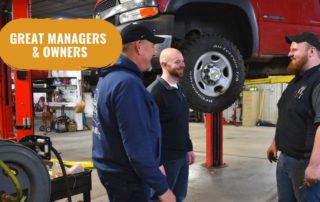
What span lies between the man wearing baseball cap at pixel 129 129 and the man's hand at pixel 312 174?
90cm

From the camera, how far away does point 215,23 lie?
3199 mm

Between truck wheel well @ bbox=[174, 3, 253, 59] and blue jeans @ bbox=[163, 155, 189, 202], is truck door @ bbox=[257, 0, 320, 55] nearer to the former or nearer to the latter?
truck wheel well @ bbox=[174, 3, 253, 59]

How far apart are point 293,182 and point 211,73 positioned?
1.14 metres

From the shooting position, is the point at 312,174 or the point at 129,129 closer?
the point at 129,129

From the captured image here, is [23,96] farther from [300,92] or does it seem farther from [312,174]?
[312,174]

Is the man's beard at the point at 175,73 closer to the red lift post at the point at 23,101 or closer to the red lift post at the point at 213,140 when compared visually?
the red lift post at the point at 23,101

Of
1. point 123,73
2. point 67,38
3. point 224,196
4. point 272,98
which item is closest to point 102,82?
point 123,73

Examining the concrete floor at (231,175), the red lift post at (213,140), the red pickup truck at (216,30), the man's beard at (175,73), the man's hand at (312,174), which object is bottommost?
the concrete floor at (231,175)

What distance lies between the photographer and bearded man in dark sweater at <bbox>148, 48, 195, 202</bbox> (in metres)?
2.55

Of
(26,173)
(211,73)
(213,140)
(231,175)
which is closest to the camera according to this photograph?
(26,173)

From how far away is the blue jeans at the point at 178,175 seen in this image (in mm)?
2559

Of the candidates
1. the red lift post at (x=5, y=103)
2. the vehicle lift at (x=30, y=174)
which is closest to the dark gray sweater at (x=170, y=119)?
the vehicle lift at (x=30, y=174)

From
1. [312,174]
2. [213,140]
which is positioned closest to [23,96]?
[213,140]

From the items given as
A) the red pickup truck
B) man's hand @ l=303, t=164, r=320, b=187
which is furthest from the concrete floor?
man's hand @ l=303, t=164, r=320, b=187
